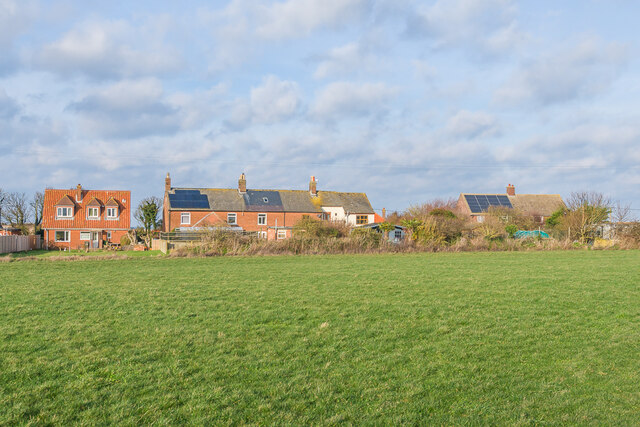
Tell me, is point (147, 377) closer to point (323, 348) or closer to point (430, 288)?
point (323, 348)

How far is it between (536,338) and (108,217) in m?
47.4

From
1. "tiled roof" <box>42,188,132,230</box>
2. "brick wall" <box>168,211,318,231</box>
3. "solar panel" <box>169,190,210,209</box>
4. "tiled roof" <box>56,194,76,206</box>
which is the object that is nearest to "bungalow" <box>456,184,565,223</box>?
"brick wall" <box>168,211,318,231</box>

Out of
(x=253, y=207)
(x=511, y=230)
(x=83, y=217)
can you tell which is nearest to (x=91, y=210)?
(x=83, y=217)

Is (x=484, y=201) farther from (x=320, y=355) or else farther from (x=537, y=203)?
(x=320, y=355)

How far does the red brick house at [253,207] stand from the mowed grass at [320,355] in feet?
127

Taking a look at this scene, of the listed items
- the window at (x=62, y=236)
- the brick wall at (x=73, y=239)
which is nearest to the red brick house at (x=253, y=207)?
the brick wall at (x=73, y=239)

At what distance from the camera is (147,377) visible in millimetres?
5781

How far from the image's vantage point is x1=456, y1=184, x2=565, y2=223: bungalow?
61531mm

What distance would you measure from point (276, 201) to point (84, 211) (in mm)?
19829

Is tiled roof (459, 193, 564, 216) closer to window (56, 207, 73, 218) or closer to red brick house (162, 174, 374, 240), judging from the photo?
red brick house (162, 174, 374, 240)

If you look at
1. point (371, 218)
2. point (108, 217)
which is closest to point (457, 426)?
point (108, 217)

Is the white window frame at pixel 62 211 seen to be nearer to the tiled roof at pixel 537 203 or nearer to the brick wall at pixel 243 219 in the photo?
the brick wall at pixel 243 219

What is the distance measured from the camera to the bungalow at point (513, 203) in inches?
2422

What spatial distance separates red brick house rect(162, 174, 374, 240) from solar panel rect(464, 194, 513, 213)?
46.3 feet
